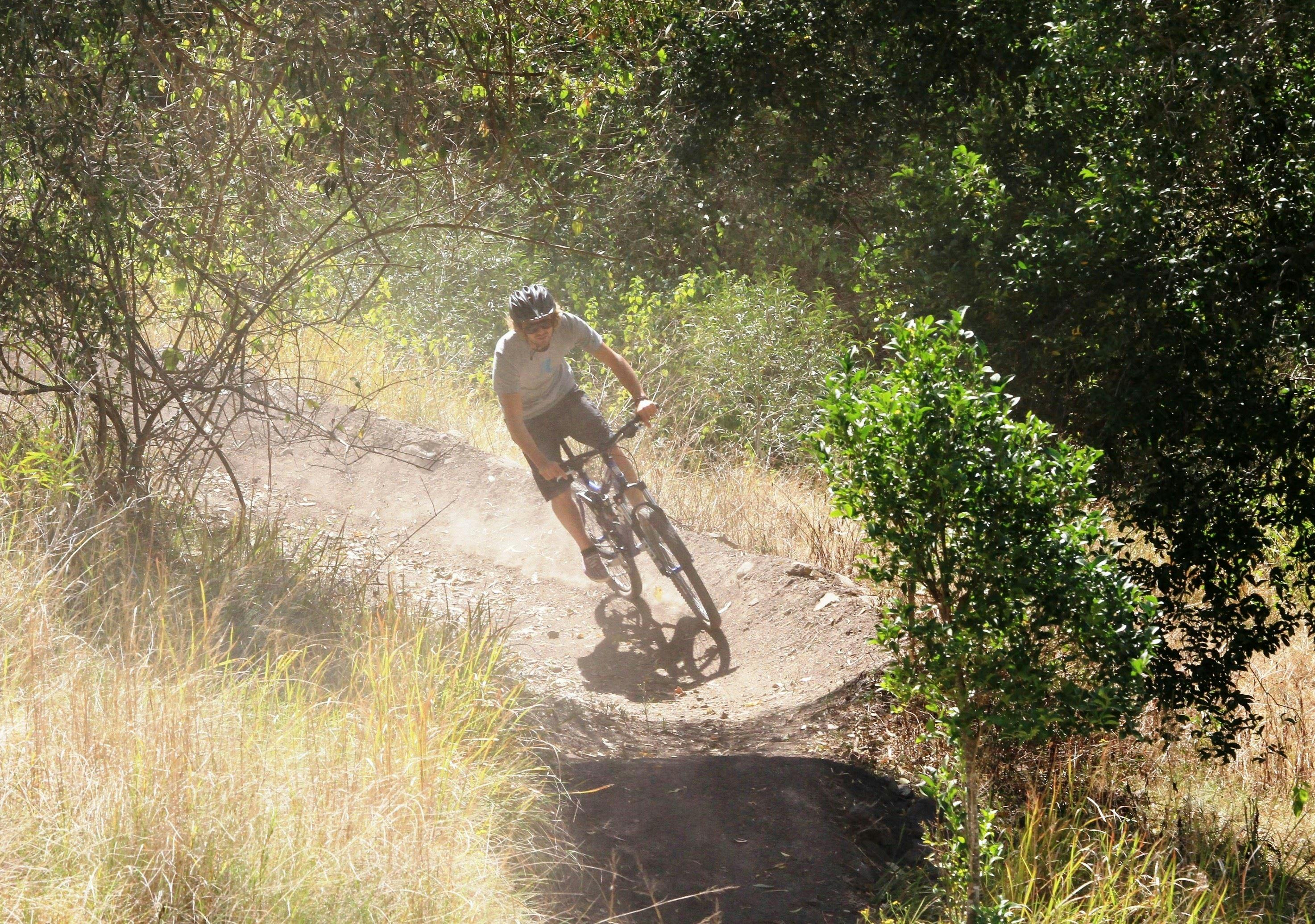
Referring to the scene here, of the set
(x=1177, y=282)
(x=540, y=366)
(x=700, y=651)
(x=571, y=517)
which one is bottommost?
(x=700, y=651)

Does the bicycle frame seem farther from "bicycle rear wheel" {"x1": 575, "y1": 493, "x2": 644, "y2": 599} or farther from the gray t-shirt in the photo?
the gray t-shirt

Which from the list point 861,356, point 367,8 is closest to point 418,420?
point 861,356

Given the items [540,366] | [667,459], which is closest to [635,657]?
[540,366]

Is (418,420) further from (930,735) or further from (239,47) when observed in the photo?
(930,735)

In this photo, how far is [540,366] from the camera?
723cm

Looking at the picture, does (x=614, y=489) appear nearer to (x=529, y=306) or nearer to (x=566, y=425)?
(x=566, y=425)

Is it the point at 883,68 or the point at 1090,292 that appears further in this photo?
the point at 883,68

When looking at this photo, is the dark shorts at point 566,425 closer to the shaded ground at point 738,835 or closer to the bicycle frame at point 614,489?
the bicycle frame at point 614,489

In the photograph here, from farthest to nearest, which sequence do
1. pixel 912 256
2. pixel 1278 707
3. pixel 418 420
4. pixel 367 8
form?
pixel 418 420 → pixel 1278 707 → pixel 912 256 → pixel 367 8

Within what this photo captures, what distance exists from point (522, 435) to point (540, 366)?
0.55 m

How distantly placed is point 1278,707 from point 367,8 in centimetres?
657

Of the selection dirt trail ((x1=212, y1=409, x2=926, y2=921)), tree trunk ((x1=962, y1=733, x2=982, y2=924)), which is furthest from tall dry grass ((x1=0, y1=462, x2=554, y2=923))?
tree trunk ((x1=962, y1=733, x2=982, y2=924))

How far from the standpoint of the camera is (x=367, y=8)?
5238mm

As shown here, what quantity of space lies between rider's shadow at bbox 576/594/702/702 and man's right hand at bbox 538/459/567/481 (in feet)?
3.69
